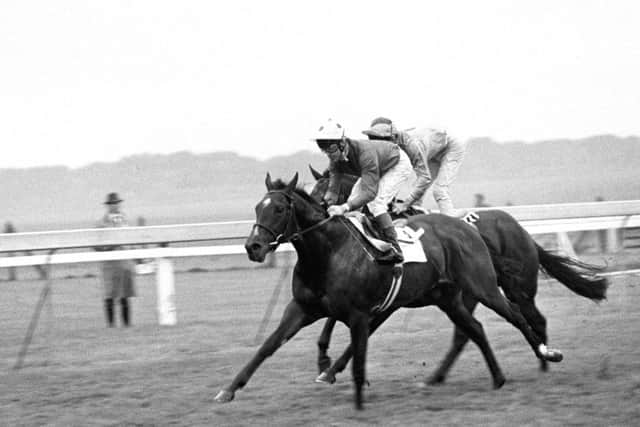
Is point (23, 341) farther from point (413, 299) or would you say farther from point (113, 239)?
point (413, 299)

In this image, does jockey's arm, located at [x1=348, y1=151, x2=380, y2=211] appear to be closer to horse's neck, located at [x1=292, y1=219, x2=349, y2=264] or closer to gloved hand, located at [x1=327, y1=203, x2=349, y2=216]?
gloved hand, located at [x1=327, y1=203, x2=349, y2=216]

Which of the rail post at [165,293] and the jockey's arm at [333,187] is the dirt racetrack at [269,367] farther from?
the jockey's arm at [333,187]

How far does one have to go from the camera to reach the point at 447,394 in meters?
7.49

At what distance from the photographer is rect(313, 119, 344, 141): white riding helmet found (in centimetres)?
723

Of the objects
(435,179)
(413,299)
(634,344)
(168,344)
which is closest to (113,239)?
(168,344)

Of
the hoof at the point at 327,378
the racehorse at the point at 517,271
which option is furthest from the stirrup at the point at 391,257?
the hoof at the point at 327,378

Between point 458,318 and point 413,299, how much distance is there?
0.43 meters

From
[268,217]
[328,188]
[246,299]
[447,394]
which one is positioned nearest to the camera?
[268,217]

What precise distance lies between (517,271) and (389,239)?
5.68ft

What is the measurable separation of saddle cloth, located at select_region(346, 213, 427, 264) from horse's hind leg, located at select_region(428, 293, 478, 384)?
0.78 m

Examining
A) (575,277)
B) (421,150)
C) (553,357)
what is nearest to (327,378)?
(553,357)

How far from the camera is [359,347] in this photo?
23.3 feet

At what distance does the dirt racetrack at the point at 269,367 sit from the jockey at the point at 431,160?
1.31m

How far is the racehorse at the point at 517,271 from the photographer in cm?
834
